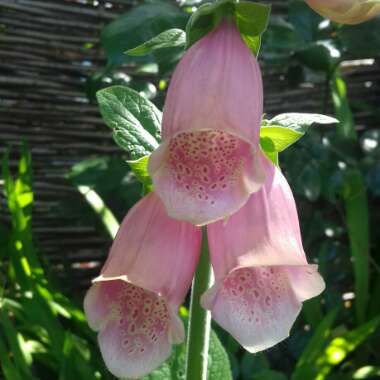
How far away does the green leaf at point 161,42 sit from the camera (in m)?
0.49

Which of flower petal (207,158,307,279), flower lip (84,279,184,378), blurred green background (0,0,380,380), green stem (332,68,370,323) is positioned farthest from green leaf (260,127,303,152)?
green stem (332,68,370,323)

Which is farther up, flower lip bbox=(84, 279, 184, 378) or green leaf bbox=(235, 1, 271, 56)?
green leaf bbox=(235, 1, 271, 56)

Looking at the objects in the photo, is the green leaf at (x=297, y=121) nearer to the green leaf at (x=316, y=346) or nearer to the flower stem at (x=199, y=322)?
the flower stem at (x=199, y=322)

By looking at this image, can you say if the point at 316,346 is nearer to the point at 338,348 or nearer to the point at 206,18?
the point at 338,348

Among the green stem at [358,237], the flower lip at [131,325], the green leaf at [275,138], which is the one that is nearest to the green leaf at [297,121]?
the green leaf at [275,138]

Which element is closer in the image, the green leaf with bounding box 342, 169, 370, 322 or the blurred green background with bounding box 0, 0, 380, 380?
the blurred green background with bounding box 0, 0, 380, 380

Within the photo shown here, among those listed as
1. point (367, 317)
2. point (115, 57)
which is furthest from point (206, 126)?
point (367, 317)

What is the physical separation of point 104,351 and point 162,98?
782 millimetres

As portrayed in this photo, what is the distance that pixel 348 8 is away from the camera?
0.46m

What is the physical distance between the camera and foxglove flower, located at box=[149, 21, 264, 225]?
43cm

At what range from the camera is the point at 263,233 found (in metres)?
0.48

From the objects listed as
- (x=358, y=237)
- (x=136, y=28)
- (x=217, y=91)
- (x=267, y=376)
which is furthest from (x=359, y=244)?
(x=217, y=91)

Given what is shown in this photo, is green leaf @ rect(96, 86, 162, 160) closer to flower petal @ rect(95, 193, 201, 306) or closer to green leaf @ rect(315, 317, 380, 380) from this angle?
flower petal @ rect(95, 193, 201, 306)

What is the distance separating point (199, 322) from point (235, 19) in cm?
22
